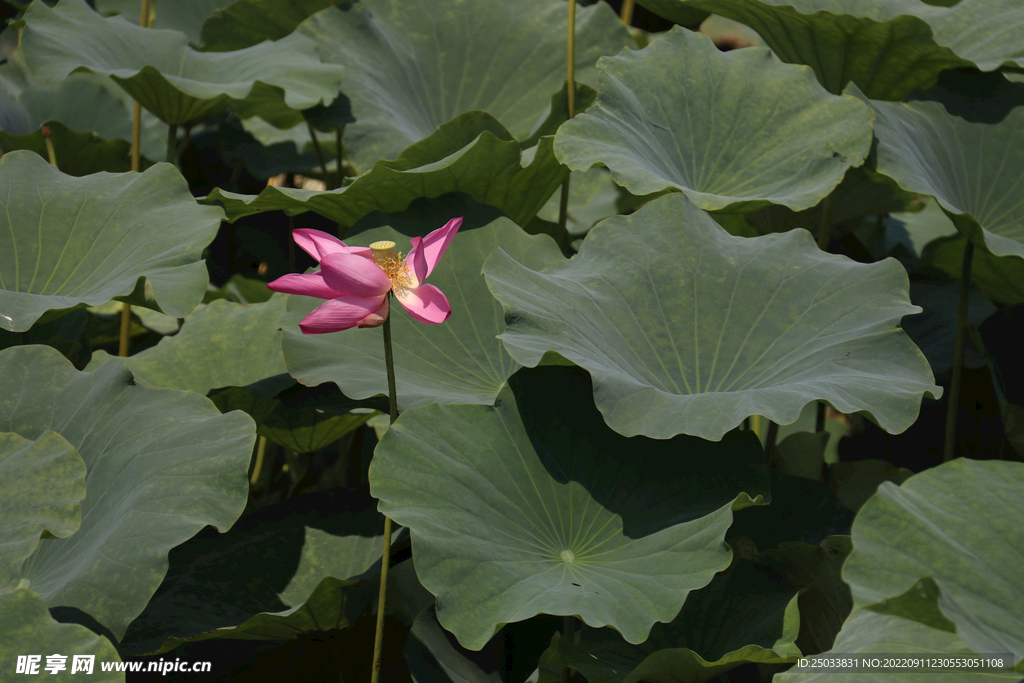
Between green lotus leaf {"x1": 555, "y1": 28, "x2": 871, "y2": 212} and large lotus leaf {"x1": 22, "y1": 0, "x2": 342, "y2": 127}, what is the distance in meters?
0.78

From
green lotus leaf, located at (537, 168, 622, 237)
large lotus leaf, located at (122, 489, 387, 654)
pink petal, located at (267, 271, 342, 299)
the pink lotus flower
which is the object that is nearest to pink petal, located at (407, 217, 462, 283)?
the pink lotus flower

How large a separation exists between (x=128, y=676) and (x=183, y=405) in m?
0.49

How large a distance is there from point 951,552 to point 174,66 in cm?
211

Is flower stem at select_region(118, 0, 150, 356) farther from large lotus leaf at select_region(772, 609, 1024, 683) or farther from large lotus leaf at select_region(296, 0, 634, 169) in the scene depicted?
large lotus leaf at select_region(772, 609, 1024, 683)

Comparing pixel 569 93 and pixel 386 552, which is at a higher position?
pixel 569 93

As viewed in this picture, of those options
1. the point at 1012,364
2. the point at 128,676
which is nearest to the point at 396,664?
the point at 128,676

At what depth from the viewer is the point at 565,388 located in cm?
125

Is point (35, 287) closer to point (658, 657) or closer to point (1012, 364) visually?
point (658, 657)

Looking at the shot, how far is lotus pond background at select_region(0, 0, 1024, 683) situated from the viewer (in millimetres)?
1050

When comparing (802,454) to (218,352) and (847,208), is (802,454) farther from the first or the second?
(218,352)

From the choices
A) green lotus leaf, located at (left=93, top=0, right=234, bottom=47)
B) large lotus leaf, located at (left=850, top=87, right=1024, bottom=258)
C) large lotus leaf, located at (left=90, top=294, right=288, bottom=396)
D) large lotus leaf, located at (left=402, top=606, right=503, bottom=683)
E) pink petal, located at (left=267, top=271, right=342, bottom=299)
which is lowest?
large lotus leaf, located at (left=402, top=606, right=503, bottom=683)

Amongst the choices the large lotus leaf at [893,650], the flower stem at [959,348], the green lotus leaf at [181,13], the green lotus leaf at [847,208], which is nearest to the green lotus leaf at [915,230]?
the green lotus leaf at [847,208]

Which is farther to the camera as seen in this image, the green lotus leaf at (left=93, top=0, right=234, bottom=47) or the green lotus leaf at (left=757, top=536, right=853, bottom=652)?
the green lotus leaf at (left=93, top=0, right=234, bottom=47)

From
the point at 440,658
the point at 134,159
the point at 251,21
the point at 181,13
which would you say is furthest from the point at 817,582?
the point at 181,13
